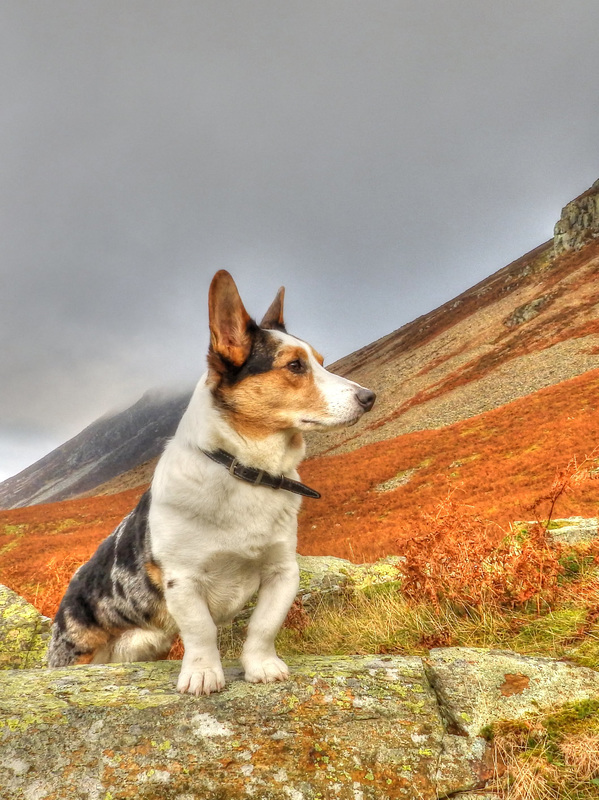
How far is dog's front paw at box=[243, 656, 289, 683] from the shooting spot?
362 cm

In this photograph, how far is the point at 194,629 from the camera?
383 centimetres

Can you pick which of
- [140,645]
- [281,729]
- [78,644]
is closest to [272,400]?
[281,729]

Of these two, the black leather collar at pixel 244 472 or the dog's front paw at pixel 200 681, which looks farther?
the black leather collar at pixel 244 472

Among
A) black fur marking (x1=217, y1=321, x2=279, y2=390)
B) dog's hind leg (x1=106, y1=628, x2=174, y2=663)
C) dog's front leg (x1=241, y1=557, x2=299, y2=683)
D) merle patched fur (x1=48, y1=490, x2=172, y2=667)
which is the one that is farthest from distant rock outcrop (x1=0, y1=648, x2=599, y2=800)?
black fur marking (x1=217, y1=321, x2=279, y2=390)

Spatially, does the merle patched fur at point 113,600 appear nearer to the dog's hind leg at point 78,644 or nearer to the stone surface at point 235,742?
the dog's hind leg at point 78,644

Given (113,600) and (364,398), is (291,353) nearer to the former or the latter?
(364,398)

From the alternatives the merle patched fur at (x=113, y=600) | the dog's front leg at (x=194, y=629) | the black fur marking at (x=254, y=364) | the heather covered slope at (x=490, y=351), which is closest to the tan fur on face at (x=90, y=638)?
the merle patched fur at (x=113, y=600)

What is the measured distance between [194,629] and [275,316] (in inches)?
128

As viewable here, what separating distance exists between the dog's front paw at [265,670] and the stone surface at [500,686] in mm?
1116

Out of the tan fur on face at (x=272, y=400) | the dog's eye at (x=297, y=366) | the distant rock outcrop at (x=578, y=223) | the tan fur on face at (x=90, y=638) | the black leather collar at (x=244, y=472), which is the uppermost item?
the distant rock outcrop at (x=578, y=223)

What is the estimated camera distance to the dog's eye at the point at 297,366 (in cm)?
432

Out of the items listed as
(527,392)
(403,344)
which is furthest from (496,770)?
(403,344)

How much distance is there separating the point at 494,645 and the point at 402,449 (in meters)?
27.4

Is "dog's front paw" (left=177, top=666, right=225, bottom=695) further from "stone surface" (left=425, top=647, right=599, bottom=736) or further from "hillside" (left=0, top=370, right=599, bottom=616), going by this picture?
"hillside" (left=0, top=370, right=599, bottom=616)
